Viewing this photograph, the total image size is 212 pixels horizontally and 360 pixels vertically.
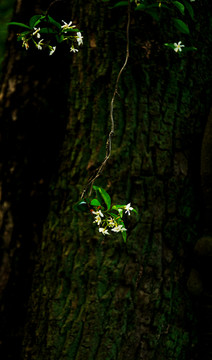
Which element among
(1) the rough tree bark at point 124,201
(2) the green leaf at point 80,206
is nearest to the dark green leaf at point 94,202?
(2) the green leaf at point 80,206

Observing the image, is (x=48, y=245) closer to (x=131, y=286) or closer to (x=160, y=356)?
(x=131, y=286)

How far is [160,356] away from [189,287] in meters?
0.25

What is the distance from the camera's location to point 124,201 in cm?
124

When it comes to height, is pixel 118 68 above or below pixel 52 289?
above

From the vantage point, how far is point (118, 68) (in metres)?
1.30

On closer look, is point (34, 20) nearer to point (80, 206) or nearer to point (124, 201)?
point (80, 206)

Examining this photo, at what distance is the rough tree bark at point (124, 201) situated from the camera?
3.97ft

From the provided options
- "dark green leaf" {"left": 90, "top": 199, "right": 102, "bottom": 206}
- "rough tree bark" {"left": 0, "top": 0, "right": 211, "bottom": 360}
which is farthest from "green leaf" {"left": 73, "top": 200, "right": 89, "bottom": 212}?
"rough tree bark" {"left": 0, "top": 0, "right": 211, "bottom": 360}

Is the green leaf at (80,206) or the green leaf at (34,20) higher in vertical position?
the green leaf at (34,20)

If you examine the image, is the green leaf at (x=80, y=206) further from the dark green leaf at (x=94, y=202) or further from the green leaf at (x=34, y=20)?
the green leaf at (x=34, y=20)

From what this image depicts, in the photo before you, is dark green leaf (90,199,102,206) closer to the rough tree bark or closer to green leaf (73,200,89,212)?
green leaf (73,200,89,212)

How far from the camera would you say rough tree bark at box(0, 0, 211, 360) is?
121 cm

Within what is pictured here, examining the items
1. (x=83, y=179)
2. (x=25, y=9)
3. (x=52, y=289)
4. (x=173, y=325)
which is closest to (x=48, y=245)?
(x=52, y=289)

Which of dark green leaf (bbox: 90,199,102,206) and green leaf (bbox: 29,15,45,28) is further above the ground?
green leaf (bbox: 29,15,45,28)
